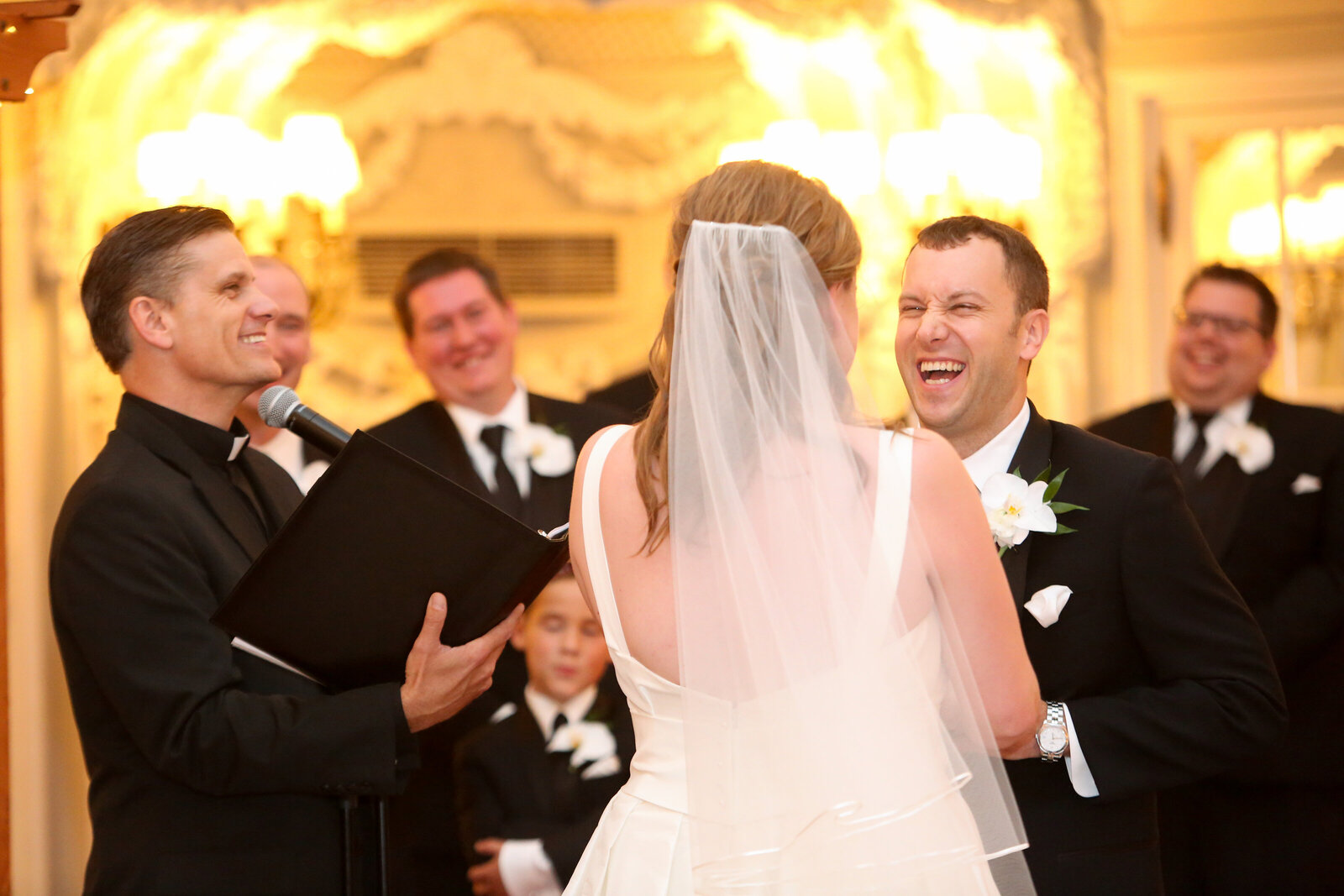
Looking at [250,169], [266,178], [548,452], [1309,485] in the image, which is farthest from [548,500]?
[266,178]

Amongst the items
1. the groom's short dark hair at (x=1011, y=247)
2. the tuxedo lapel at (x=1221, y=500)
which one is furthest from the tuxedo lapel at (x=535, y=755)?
the tuxedo lapel at (x=1221, y=500)

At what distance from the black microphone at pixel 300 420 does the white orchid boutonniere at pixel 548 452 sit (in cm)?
134

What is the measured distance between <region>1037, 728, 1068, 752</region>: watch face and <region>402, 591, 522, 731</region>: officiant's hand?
0.93m

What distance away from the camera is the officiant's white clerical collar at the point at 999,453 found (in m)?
2.50

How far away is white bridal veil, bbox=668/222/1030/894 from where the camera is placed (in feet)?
6.33

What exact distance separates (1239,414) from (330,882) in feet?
9.62

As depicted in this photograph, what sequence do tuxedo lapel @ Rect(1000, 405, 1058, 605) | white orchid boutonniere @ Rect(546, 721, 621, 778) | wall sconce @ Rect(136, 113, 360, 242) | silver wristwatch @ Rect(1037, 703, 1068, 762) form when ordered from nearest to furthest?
silver wristwatch @ Rect(1037, 703, 1068, 762), tuxedo lapel @ Rect(1000, 405, 1058, 605), white orchid boutonniere @ Rect(546, 721, 621, 778), wall sconce @ Rect(136, 113, 360, 242)

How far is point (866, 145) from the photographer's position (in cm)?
602

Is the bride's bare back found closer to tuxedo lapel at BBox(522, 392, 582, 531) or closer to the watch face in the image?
the watch face

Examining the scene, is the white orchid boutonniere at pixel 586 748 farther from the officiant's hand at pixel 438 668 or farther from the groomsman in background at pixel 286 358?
the officiant's hand at pixel 438 668

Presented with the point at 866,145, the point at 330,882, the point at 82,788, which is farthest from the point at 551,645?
the point at 866,145

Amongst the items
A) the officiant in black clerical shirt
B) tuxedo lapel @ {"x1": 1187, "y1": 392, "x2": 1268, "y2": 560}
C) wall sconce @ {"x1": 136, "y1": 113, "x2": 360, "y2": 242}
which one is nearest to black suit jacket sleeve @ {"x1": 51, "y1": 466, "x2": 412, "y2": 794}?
the officiant in black clerical shirt

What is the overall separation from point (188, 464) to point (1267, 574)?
2822 millimetres

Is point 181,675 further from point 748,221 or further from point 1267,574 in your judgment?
point 1267,574
